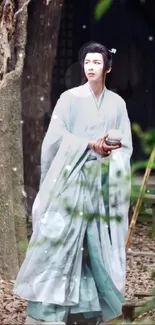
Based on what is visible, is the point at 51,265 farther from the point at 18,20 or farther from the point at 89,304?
the point at 18,20

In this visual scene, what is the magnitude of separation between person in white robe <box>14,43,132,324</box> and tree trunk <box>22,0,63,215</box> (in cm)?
288

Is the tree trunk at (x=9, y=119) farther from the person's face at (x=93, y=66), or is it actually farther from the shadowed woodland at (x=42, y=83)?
the person's face at (x=93, y=66)

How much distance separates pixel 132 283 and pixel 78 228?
2105mm

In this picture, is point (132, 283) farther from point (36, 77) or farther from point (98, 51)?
point (98, 51)

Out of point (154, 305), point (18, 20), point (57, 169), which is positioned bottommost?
point (57, 169)

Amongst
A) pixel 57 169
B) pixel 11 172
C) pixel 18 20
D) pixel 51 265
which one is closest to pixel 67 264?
pixel 51 265

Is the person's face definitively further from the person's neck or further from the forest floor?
the forest floor

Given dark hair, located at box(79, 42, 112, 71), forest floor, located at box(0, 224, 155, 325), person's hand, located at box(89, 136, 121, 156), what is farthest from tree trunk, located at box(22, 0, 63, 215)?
person's hand, located at box(89, 136, 121, 156)

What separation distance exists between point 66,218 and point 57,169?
26 centimetres

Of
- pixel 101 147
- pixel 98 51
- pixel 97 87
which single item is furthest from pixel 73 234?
pixel 98 51

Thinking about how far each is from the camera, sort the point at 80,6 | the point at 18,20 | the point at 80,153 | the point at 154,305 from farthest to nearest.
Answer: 1. the point at 80,6
2. the point at 18,20
3. the point at 80,153
4. the point at 154,305

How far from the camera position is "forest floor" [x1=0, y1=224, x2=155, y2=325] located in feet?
20.1

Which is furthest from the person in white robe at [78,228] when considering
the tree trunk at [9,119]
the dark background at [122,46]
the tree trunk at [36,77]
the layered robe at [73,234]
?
the dark background at [122,46]

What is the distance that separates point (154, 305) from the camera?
1609 millimetres
